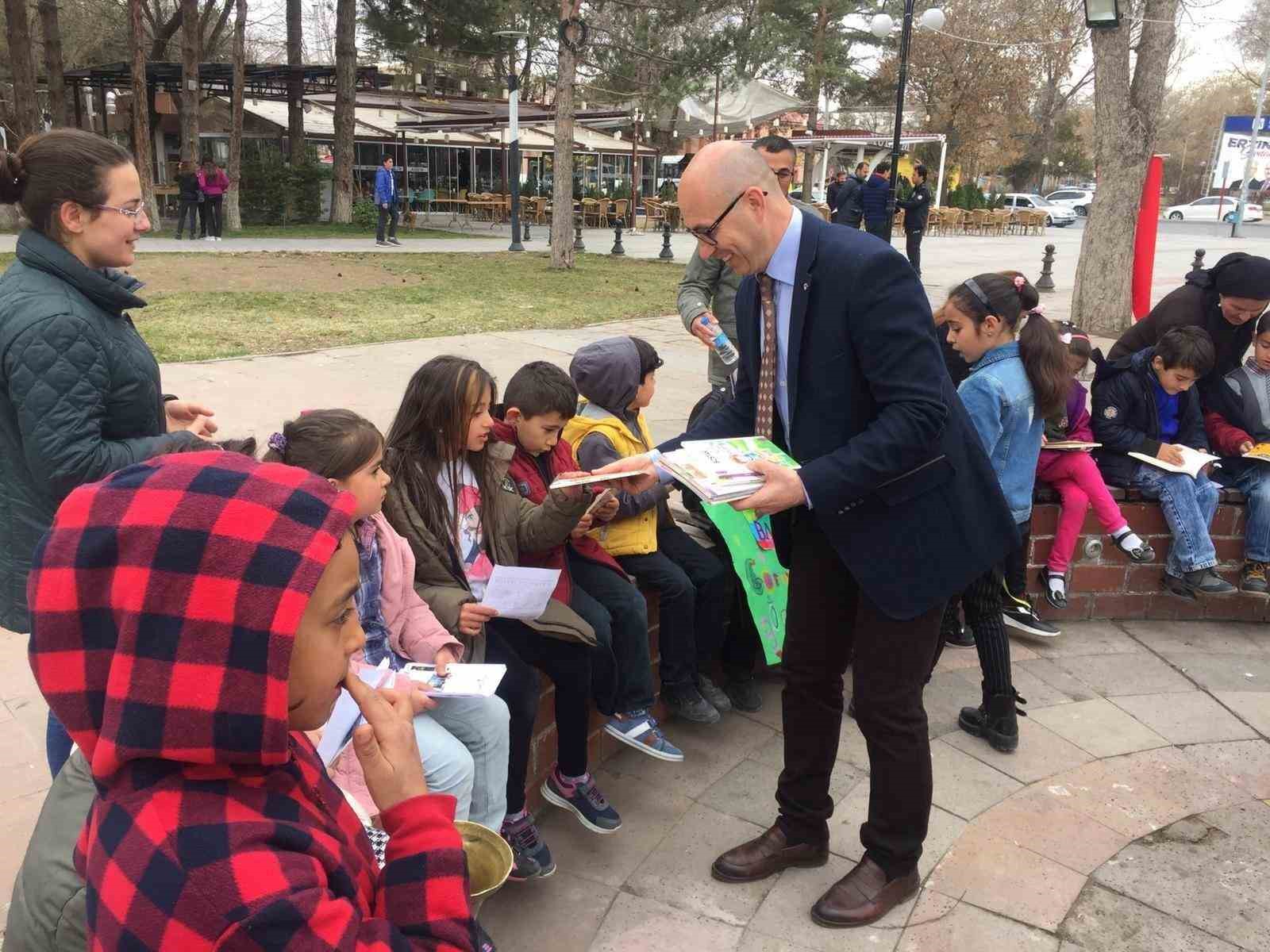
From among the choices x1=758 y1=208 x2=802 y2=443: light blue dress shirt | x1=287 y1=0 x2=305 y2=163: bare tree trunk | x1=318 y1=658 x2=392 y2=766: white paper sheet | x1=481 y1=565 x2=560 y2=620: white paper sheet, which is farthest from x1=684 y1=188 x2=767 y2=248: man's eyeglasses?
x1=287 y1=0 x2=305 y2=163: bare tree trunk

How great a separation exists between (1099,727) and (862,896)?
1606mm

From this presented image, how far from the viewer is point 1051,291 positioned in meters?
16.7

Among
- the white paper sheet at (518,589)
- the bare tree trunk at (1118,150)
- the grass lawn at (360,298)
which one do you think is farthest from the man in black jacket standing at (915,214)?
the white paper sheet at (518,589)

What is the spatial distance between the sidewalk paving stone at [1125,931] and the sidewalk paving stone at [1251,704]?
1.46 meters

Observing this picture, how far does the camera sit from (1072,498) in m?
4.51

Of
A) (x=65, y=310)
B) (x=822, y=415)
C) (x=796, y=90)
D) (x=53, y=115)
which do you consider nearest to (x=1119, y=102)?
(x=822, y=415)

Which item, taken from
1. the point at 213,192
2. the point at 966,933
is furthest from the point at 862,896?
the point at 213,192

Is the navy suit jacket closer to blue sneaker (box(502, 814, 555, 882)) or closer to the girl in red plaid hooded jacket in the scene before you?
blue sneaker (box(502, 814, 555, 882))

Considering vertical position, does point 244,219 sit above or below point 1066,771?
above

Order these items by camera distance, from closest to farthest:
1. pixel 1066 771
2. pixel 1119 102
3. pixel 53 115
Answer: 1. pixel 1066 771
2. pixel 1119 102
3. pixel 53 115

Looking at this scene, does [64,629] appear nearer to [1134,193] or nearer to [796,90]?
[1134,193]

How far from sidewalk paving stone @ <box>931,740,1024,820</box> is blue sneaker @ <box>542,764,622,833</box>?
109 cm

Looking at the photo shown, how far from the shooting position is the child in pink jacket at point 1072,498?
4.50 metres

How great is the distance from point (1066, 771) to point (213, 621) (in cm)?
321
